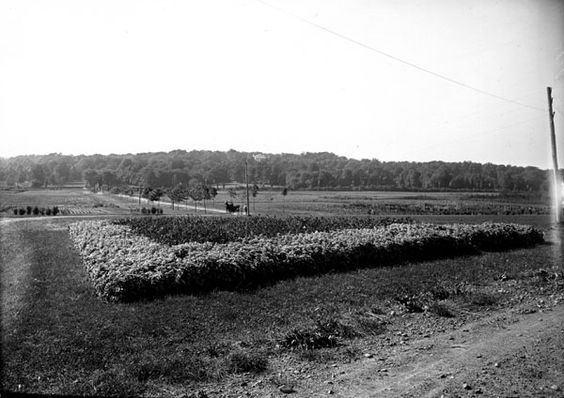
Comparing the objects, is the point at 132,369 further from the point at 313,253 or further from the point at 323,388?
the point at 313,253

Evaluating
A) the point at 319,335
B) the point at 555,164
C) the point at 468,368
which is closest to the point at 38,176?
the point at 555,164

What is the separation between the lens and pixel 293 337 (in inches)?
295

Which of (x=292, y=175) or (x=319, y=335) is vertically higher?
(x=292, y=175)

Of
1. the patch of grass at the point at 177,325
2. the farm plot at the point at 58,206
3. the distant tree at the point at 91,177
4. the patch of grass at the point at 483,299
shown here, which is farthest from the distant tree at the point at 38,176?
the patch of grass at the point at 483,299

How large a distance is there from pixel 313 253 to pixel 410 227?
7.99m

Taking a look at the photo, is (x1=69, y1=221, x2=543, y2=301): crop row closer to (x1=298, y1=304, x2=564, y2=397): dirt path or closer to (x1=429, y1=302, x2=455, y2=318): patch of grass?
(x1=429, y1=302, x2=455, y2=318): patch of grass

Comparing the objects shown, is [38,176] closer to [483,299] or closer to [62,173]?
[62,173]

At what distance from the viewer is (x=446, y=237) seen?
726 inches

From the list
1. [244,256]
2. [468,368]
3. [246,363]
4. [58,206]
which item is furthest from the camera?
[58,206]

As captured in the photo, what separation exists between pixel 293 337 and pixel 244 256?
519cm

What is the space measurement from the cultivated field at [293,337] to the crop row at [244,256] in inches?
18.2

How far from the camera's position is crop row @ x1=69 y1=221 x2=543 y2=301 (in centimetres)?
1072

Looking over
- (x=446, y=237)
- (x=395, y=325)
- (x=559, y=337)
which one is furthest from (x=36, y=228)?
(x=559, y=337)

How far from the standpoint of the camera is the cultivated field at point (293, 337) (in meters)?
5.77
